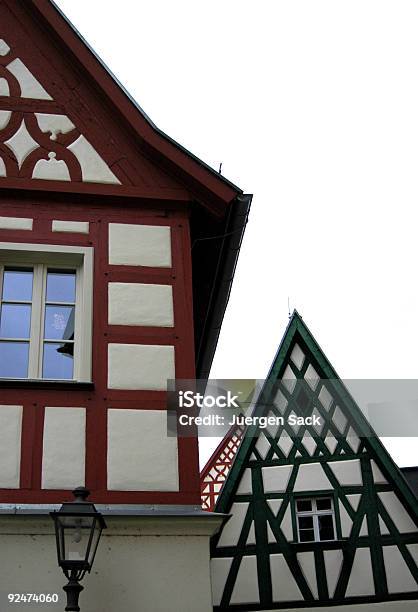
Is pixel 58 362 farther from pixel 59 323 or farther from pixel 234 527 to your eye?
pixel 234 527

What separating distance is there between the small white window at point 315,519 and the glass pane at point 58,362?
3275 mm

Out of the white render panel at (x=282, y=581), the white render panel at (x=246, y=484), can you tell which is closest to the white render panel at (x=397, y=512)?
the white render panel at (x=282, y=581)

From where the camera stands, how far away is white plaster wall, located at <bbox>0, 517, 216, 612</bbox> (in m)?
6.91

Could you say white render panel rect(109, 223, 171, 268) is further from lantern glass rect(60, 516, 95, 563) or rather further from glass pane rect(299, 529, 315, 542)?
glass pane rect(299, 529, 315, 542)

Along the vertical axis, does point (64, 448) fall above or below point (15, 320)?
below

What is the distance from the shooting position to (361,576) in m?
9.33

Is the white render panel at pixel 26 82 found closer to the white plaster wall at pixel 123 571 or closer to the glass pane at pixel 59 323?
the glass pane at pixel 59 323

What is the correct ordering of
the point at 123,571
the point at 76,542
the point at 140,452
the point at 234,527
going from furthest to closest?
the point at 234,527 < the point at 140,452 < the point at 123,571 < the point at 76,542

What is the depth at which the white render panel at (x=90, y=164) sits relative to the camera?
8.91 meters

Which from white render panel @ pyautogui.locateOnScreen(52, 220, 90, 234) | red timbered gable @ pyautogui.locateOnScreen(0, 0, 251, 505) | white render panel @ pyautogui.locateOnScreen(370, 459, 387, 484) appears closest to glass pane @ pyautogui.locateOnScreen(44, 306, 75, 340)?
red timbered gable @ pyautogui.locateOnScreen(0, 0, 251, 505)

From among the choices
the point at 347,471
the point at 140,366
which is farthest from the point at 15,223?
the point at 347,471

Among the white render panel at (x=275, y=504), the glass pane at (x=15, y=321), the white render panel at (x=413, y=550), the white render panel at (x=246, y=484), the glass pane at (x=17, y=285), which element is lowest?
the white render panel at (x=413, y=550)

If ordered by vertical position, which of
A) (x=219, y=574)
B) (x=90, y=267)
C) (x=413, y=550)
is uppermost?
(x=90, y=267)

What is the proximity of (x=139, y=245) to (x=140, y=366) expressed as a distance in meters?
1.29
